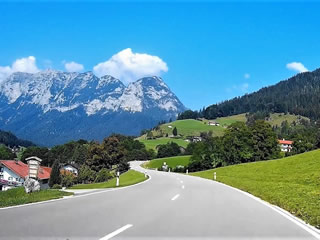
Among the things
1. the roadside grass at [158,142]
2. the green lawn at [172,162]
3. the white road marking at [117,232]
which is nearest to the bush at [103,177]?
the green lawn at [172,162]

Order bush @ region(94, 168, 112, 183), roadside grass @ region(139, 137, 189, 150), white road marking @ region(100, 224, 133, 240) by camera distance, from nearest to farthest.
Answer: white road marking @ region(100, 224, 133, 240) < bush @ region(94, 168, 112, 183) < roadside grass @ region(139, 137, 189, 150)

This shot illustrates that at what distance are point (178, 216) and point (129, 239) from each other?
3.57 m

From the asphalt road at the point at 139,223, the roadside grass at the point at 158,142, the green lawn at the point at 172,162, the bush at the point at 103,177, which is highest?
the roadside grass at the point at 158,142

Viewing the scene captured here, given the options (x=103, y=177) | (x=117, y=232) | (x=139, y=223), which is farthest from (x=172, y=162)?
(x=117, y=232)

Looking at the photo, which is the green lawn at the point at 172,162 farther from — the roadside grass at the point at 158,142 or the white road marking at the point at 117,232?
the white road marking at the point at 117,232

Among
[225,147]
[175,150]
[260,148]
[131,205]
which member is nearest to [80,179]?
[225,147]

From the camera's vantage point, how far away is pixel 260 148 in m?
80.9

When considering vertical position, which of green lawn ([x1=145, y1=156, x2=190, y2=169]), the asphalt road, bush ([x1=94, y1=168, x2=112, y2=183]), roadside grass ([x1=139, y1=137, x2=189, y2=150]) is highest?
roadside grass ([x1=139, y1=137, x2=189, y2=150])

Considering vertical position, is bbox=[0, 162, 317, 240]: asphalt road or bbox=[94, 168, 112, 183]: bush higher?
bbox=[0, 162, 317, 240]: asphalt road

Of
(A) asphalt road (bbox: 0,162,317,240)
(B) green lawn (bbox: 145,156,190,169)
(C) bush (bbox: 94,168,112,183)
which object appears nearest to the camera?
(A) asphalt road (bbox: 0,162,317,240)

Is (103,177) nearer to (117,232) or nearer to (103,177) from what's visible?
(103,177)

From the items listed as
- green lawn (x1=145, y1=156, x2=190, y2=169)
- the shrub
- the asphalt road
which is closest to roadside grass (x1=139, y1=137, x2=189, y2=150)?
green lawn (x1=145, y1=156, x2=190, y2=169)

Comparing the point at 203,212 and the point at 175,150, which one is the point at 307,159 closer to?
the point at 203,212

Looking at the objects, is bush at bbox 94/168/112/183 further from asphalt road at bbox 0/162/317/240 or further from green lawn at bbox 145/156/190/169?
asphalt road at bbox 0/162/317/240
